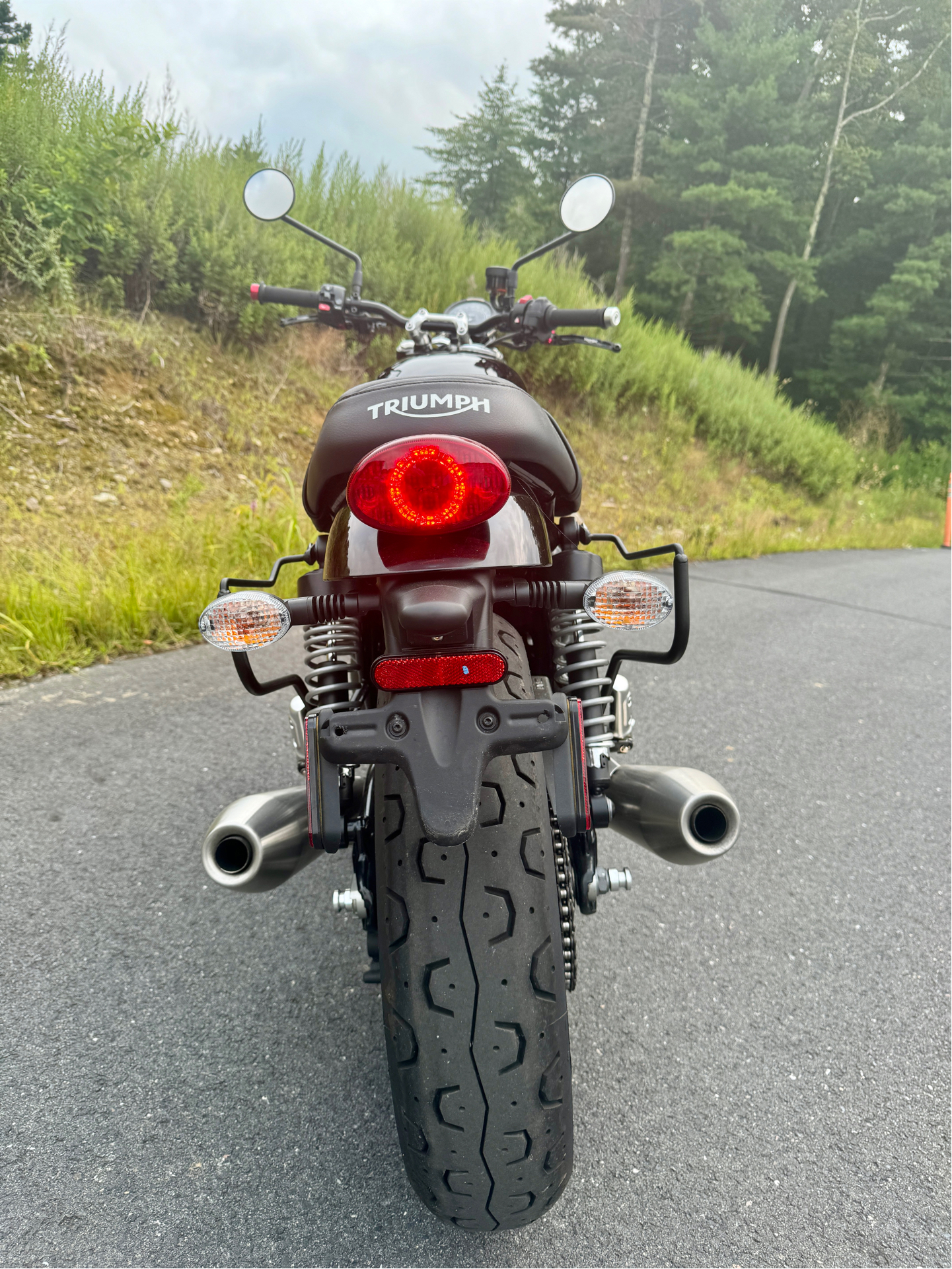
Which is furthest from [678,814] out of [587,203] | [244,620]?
[587,203]

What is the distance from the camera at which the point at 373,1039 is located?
152 centimetres

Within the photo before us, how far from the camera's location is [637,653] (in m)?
1.49

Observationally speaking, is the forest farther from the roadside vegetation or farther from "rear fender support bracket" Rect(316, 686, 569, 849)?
"rear fender support bracket" Rect(316, 686, 569, 849)

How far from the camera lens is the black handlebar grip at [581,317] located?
231 centimetres

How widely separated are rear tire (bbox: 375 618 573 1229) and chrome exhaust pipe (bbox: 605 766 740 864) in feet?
0.93

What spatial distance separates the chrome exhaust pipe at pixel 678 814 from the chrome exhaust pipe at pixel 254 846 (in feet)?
1.91

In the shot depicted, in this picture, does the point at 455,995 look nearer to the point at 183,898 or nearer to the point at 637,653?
the point at 637,653

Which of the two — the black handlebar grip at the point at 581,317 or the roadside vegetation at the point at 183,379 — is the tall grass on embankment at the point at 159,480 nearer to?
the roadside vegetation at the point at 183,379

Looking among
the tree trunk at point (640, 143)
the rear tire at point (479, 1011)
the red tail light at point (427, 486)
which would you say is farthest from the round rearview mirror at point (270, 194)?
the tree trunk at point (640, 143)

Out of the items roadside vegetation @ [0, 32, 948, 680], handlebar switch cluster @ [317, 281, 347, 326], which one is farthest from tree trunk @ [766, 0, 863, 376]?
handlebar switch cluster @ [317, 281, 347, 326]

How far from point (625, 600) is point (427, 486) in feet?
1.31

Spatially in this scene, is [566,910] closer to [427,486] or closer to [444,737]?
[444,737]

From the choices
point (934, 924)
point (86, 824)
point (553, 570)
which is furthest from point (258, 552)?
point (934, 924)

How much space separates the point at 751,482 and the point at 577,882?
34.2 ft
